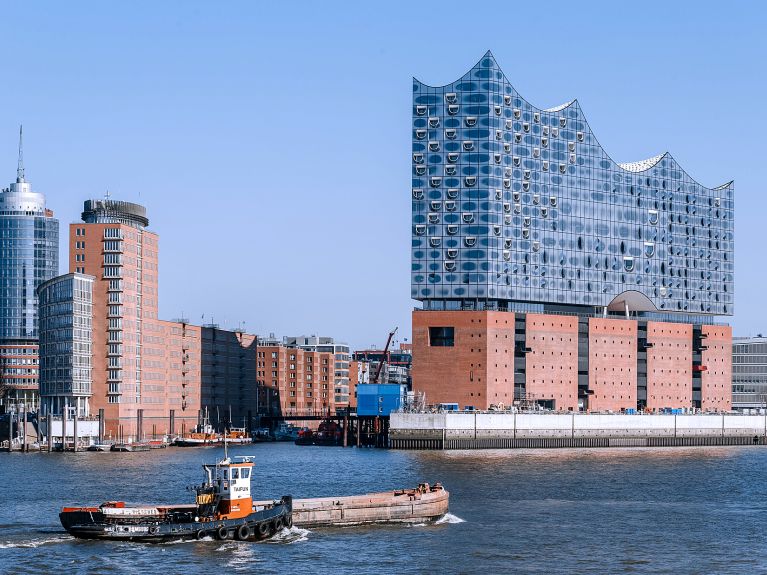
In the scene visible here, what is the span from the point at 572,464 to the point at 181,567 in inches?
4230

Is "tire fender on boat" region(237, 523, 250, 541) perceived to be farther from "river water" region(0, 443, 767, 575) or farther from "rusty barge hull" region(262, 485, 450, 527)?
"rusty barge hull" region(262, 485, 450, 527)

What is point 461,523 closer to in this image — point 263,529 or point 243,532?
point 263,529

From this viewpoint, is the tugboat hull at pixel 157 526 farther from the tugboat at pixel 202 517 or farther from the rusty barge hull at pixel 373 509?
the rusty barge hull at pixel 373 509

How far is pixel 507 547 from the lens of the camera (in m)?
94.6

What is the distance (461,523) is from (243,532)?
69.7ft

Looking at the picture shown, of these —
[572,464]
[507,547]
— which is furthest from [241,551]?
[572,464]

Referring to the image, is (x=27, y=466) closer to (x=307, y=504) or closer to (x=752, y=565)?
(x=307, y=504)

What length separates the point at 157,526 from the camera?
9150 centimetres

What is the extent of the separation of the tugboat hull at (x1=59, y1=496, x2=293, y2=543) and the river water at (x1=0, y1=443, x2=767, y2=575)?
73cm

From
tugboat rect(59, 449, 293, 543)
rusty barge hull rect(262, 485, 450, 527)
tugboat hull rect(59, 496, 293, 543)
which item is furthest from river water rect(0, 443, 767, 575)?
rusty barge hull rect(262, 485, 450, 527)

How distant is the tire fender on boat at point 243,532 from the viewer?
93250mm

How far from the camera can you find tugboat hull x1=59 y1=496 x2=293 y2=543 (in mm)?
91625

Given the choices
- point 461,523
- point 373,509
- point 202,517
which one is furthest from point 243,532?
point 461,523

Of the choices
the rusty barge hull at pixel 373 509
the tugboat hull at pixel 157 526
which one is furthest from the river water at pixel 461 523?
the rusty barge hull at pixel 373 509
